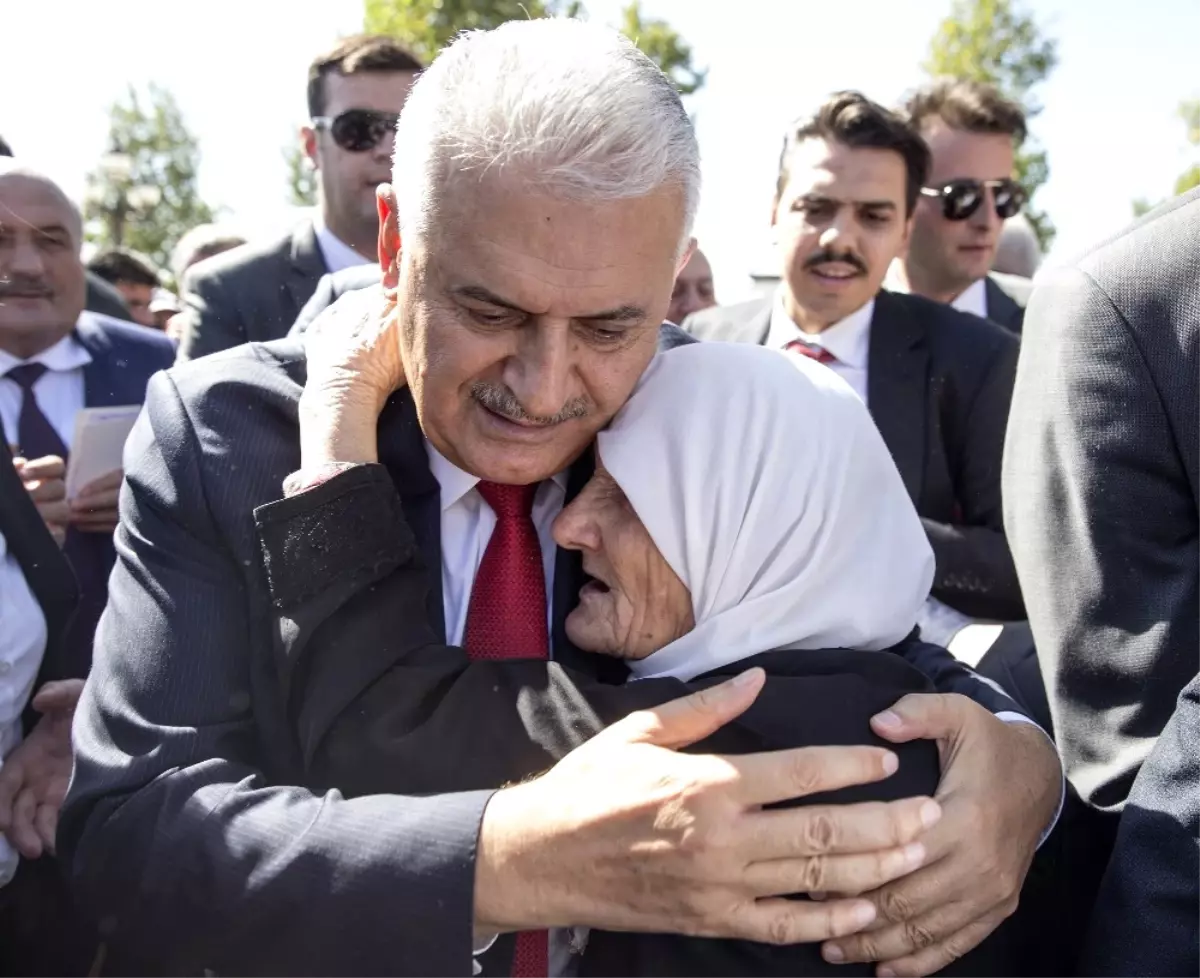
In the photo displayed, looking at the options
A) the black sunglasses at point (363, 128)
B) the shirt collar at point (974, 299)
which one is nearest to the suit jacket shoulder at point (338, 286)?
the black sunglasses at point (363, 128)

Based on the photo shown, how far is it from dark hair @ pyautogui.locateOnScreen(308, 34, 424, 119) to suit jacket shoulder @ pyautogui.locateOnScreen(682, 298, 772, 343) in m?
1.63

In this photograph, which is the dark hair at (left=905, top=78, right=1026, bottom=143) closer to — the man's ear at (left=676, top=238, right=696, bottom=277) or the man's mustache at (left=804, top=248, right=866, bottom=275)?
the man's mustache at (left=804, top=248, right=866, bottom=275)

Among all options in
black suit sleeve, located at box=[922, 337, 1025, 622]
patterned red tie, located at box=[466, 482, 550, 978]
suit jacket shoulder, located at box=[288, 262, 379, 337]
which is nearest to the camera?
patterned red tie, located at box=[466, 482, 550, 978]

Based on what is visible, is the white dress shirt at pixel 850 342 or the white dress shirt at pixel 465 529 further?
the white dress shirt at pixel 850 342

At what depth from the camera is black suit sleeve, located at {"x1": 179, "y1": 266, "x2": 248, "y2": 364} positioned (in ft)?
14.8

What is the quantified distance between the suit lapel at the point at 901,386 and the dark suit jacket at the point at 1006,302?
1.39 m

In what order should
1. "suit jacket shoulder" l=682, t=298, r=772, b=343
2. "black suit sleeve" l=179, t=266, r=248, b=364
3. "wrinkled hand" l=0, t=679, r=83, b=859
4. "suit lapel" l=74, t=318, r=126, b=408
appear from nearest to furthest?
1. "wrinkled hand" l=0, t=679, r=83, b=859
2. "suit lapel" l=74, t=318, r=126, b=408
3. "black suit sleeve" l=179, t=266, r=248, b=364
4. "suit jacket shoulder" l=682, t=298, r=772, b=343

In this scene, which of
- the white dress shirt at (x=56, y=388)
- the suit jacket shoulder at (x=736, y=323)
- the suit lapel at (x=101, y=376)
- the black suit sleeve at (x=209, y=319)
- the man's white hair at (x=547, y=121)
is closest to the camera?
the man's white hair at (x=547, y=121)

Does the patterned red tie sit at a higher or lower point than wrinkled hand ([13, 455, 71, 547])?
higher

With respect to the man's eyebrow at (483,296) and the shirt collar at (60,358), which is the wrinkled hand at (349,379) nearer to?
the man's eyebrow at (483,296)

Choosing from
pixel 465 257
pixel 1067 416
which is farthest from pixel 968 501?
pixel 465 257

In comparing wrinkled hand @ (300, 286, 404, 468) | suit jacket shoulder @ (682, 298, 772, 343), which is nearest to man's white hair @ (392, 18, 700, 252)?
wrinkled hand @ (300, 286, 404, 468)

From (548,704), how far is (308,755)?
1.23 feet

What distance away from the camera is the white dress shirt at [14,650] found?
2.72 metres
